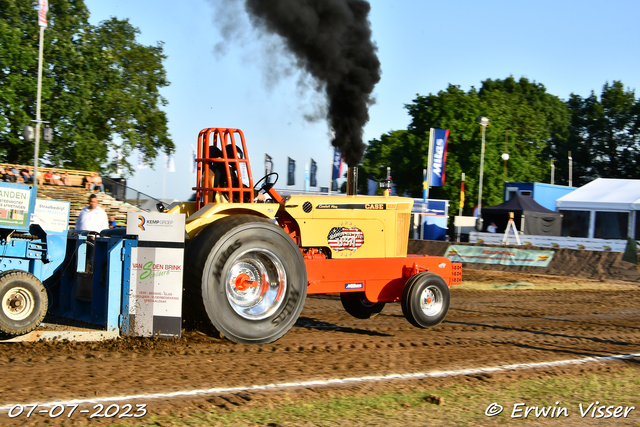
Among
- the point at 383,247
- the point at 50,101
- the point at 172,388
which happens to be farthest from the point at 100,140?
the point at 172,388

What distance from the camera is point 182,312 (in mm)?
6273

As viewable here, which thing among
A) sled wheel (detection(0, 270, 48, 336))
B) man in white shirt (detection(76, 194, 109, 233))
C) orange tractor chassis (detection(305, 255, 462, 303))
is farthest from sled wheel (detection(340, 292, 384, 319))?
sled wheel (detection(0, 270, 48, 336))

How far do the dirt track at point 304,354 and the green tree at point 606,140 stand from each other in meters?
49.2

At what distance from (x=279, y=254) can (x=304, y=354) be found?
1.00 m

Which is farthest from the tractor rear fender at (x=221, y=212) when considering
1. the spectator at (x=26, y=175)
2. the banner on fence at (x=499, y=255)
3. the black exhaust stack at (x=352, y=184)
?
the spectator at (x=26, y=175)

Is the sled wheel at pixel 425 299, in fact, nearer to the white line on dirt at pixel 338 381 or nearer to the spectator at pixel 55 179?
the white line on dirt at pixel 338 381

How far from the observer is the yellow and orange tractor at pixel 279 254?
6070 millimetres

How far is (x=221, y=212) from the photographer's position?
6.52 meters

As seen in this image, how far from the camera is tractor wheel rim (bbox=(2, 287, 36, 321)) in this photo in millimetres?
5664

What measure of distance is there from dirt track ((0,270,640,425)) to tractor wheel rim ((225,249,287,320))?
0.39 meters

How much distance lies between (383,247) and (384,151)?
40.1 m

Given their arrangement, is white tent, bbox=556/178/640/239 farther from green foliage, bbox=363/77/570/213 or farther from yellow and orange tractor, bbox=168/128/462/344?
green foliage, bbox=363/77/570/213

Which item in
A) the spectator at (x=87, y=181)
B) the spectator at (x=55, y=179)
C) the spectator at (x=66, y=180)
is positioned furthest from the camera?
the spectator at (x=87, y=181)

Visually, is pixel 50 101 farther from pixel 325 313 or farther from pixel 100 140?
pixel 325 313
